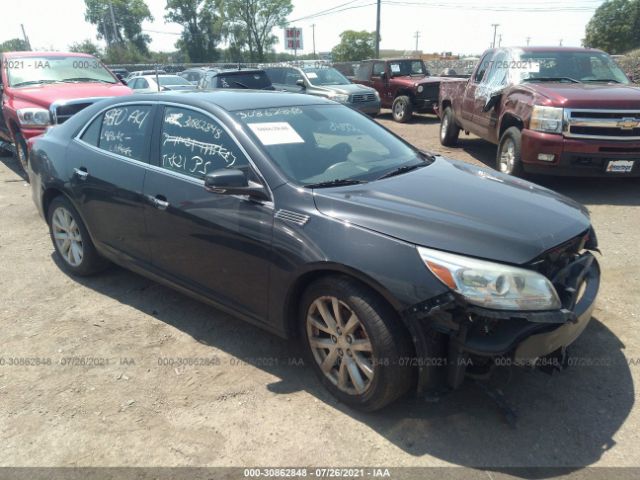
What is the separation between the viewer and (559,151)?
620cm

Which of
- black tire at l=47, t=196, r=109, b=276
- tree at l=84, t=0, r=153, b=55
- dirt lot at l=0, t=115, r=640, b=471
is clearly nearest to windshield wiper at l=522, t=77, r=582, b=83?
dirt lot at l=0, t=115, r=640, b=471

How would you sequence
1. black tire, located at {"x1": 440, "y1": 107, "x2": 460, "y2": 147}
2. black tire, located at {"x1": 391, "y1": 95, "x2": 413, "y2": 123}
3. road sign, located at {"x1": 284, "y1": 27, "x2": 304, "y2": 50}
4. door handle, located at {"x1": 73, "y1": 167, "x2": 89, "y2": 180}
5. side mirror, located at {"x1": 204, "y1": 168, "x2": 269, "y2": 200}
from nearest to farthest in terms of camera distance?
side mirror, located at {"x1": 204, "y1": 168, "x2": 269, "y2": 200} → door handle, located at {"x1": 73, "y1": 167, "x2": 89, "y2": 180} → black tire, located at {"x1": 440, "y1": 107, "x2": 460, "y2": 147} → black tire, located at {"x1": 391, "y1": 95, "x2": 413, "y2": 123} → road sign, located at {"x1": 284, "y1": 27, "x2": 304, "y2": 50}

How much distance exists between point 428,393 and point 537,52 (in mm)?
6882

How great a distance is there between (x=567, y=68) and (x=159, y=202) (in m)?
6.63

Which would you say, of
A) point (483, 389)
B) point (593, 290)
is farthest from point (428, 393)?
point (593, 290)

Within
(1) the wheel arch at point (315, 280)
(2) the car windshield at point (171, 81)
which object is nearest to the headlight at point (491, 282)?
(1) the wheel arch at point (315, 280)

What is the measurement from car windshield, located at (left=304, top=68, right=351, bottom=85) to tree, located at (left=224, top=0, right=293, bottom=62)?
176ft

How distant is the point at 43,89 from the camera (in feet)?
26.2

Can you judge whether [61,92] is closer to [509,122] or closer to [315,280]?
[509,122]

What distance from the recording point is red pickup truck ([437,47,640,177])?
6.11 metres

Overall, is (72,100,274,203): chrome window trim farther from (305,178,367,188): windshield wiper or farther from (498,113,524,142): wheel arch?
(498,113,524,142): wheel arch

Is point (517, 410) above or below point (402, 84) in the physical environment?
below

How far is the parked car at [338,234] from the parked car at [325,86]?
1017 centimetres

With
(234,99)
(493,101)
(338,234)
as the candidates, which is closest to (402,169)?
(338,234)
